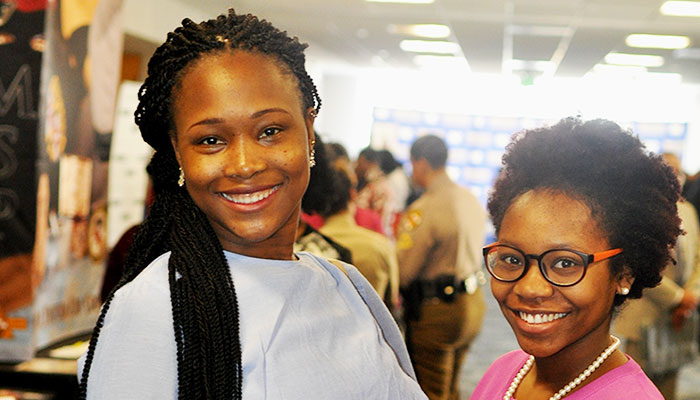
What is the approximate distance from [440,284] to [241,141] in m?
3.33

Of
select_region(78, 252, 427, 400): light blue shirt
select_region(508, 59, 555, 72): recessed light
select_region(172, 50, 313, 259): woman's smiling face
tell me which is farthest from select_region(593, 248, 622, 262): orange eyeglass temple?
select_region(508, 59, 555, 72): recessed light

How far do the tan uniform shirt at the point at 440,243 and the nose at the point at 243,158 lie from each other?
10.7 ft

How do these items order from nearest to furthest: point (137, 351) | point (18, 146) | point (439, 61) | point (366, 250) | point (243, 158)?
point (137, 351), point (243, 158), point (18, 146), point (366, 250), point (439, 61)

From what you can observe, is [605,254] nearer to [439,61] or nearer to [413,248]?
[413,248]

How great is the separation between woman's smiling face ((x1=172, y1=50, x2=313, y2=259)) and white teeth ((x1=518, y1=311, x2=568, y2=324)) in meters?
0.45

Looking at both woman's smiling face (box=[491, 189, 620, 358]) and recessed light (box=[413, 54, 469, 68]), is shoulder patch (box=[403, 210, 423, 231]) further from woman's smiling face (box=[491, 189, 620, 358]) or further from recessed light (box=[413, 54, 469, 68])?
recessed light (box=[413, 54, 469, 68])

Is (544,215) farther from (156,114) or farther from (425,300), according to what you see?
(425,300)

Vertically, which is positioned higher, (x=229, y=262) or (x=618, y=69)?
(x=618, y=69)

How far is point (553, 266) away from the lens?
1.32m

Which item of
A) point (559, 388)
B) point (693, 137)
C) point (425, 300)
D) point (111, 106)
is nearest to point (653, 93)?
point (693, 137)

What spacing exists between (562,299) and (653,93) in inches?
632

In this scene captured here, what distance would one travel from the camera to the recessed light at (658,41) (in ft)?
31.2

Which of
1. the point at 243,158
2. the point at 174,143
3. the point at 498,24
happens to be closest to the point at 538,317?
the point at 243,158

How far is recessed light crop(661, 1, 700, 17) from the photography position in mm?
7445
